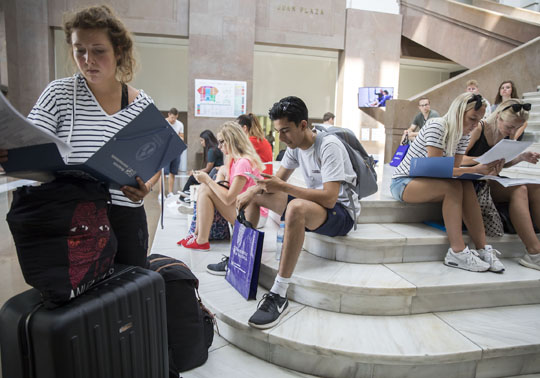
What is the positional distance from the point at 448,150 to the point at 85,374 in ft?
8.44

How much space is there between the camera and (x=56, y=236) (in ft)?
3.61

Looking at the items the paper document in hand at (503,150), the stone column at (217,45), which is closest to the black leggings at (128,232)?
the paper document in hand at (503,150)

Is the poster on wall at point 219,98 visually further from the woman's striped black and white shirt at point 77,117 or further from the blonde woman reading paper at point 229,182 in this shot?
the woman's striped black and white shirt at point 77,117

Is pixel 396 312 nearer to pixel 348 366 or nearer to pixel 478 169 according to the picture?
pixel 348 366

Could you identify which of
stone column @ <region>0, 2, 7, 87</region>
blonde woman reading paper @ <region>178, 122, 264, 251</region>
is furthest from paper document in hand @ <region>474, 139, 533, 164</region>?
stone column @ <region>0, 2, 7, 87</region>

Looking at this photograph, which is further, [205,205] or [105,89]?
[205,205]

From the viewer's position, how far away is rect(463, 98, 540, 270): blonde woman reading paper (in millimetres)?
2650

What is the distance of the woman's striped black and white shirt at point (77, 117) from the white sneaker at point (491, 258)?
241 centimetres

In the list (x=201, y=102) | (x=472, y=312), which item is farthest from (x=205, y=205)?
(x=201, y=102)

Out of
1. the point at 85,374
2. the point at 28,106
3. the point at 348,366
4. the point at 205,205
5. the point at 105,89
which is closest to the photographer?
the point at 85,374

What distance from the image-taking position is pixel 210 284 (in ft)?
8.84

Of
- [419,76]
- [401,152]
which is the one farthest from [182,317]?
[419,76]

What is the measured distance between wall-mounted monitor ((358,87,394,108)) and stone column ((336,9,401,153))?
0.26m

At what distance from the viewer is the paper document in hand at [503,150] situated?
8.05ft
